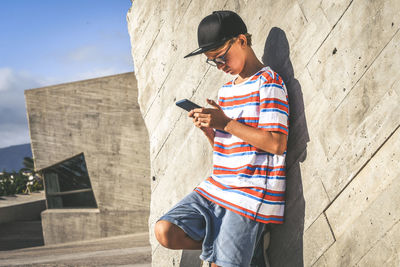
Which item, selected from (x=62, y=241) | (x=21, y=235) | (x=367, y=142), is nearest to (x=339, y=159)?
(x=367, y=142)

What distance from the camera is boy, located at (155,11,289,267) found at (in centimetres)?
226

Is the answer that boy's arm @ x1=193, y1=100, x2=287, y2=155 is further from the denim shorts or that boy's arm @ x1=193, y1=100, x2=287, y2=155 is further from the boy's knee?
the boy's knee

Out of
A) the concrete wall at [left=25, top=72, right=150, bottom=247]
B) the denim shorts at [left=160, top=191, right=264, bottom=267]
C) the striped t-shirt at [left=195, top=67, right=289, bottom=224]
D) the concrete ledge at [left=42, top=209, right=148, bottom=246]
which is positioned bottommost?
the concrete ledge at [left=42, top=209, right=148, bottom=246]

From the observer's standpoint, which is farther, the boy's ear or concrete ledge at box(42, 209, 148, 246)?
concrete ledge at box(42, 209, 148, 246)

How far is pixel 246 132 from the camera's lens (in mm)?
2242

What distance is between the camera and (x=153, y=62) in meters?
4.41

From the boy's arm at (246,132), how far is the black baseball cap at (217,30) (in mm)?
437

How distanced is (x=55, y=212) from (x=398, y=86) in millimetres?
12234

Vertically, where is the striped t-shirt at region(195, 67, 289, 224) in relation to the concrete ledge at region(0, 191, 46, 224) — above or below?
above

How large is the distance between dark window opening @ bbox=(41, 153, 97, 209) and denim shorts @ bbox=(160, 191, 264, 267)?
10011 millimetres

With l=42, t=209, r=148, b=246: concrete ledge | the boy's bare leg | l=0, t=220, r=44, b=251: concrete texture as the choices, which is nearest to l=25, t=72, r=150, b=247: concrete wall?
l=42, t=209, r=148, b=246: concrete ledge

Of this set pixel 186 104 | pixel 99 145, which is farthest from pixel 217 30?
pixel 99 145

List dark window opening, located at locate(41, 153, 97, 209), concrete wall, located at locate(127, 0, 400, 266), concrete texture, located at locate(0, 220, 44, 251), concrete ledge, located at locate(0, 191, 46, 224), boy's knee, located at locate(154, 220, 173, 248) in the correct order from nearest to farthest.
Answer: concrete wall, located at locate(127, 0, 400, 266) < boy's knee, located at locate(154, 220, 173, 248) < dark window opening, located at locate(41, 153, 97, 209) < concrete texture, located at locate(0, 220, 44, 251) < concrete ledge, located at locate(0, 191, 46, 224)

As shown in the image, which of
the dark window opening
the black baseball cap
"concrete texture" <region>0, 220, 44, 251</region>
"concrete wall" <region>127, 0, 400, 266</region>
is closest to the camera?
"concrete wall" <region>127, 0, 400, 266</region>
